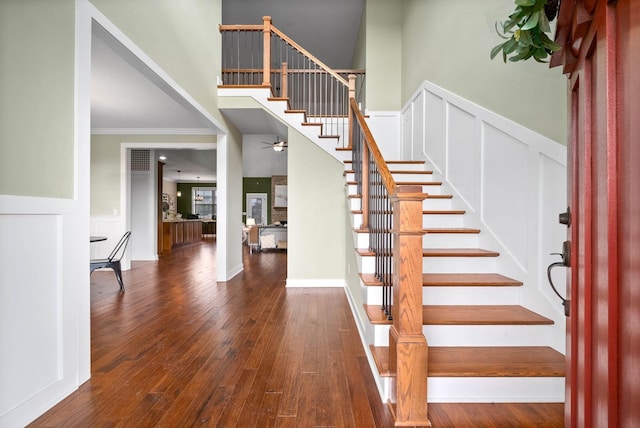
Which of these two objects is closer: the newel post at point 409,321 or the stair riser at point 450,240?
the newel post at point 409,321

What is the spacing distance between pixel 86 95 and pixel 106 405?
1.87 meters

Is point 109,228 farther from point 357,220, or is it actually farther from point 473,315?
point 473,315

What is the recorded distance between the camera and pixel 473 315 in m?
2.03

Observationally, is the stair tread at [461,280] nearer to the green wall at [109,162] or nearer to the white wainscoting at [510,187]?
the white wainscoting at [510,187]

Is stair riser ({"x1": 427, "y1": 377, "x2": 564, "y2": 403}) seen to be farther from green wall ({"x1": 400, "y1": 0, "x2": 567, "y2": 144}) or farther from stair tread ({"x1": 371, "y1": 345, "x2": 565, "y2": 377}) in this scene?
green wall ({"x1": 400, "y1": 0, "x2": 567, "y2": 144})

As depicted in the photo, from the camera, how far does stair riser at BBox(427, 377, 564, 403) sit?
1738 mm

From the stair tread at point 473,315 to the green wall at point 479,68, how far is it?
1.12 meters

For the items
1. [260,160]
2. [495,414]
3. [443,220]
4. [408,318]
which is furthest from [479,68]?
[260,160]

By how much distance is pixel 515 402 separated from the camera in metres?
1.76

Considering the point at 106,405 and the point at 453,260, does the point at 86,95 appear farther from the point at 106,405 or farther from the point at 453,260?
the point at 453,260

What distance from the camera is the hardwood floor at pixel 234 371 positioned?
5.46 ft

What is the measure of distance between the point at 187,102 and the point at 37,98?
2.03m

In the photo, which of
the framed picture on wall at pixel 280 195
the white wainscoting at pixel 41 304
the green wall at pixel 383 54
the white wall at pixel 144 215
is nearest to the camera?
the white wainscoting at pixel 41 304

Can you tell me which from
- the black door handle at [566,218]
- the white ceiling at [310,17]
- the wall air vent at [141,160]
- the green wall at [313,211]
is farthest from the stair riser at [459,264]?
the wall air vent at [141,160]
